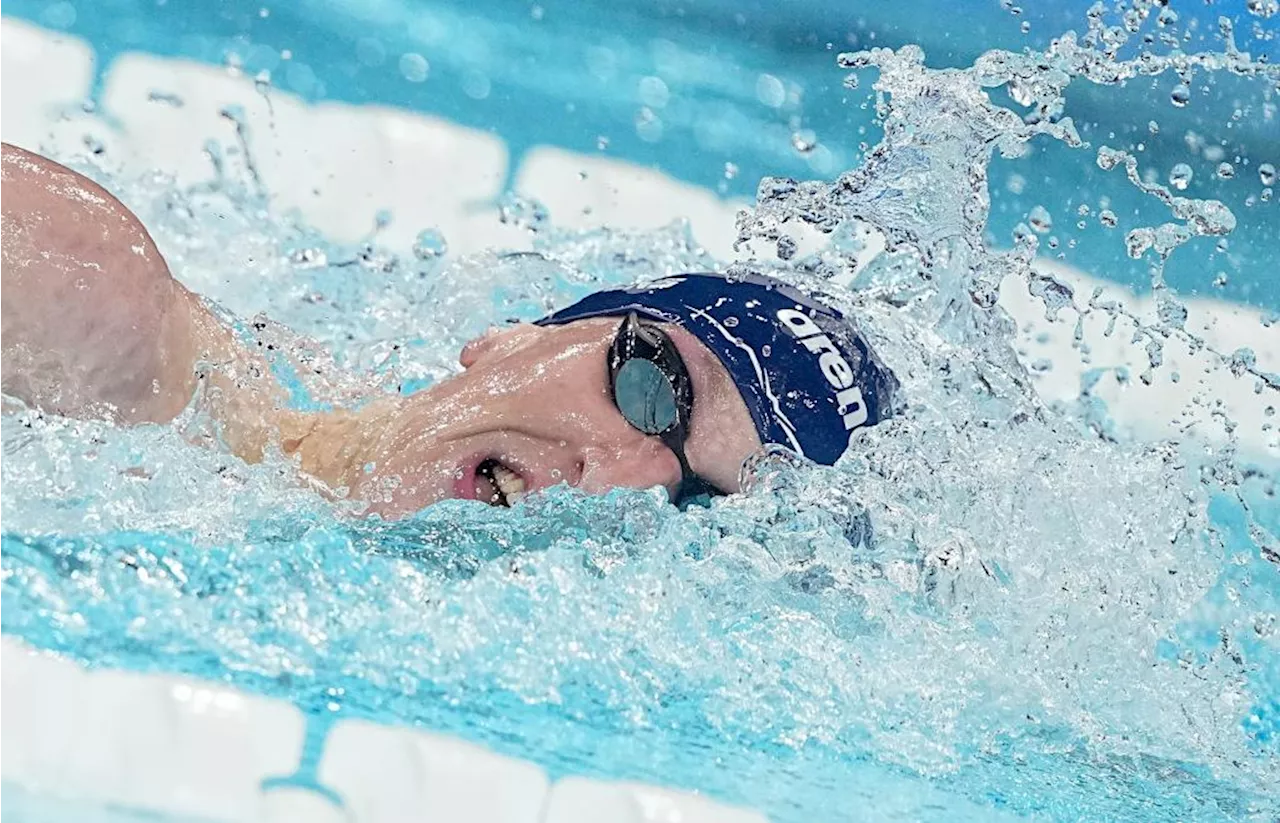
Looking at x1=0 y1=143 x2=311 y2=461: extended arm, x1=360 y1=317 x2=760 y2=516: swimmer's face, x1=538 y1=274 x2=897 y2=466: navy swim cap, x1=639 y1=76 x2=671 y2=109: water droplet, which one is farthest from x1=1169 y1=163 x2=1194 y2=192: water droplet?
x1=0 y1=143 x2=311 y2=461: extended arm

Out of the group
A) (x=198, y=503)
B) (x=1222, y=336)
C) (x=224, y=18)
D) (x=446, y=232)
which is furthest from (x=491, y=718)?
(x=1222, y=336)

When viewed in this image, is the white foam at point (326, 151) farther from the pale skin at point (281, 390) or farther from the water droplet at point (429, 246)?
the pale skin at point (281, 390)

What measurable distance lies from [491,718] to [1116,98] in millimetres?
2000

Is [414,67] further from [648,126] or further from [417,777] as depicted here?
[417,777]

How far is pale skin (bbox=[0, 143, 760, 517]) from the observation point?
1198 millimetres

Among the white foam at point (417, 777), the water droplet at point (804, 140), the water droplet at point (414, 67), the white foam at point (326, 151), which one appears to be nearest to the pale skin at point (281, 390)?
the white foam at point (417, 777)

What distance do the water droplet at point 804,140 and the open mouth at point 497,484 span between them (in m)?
1.52

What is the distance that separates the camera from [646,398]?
1.38 m

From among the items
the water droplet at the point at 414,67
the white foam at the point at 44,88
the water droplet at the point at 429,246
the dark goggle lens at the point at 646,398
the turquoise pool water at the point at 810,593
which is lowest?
the turquoise pool water at the point at 810,593

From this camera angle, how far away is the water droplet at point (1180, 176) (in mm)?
2711

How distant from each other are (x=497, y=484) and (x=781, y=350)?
29 centimetres

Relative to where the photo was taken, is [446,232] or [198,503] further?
[446,232]

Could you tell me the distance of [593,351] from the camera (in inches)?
56.2

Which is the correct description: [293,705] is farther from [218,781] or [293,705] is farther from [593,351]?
[593,351]
